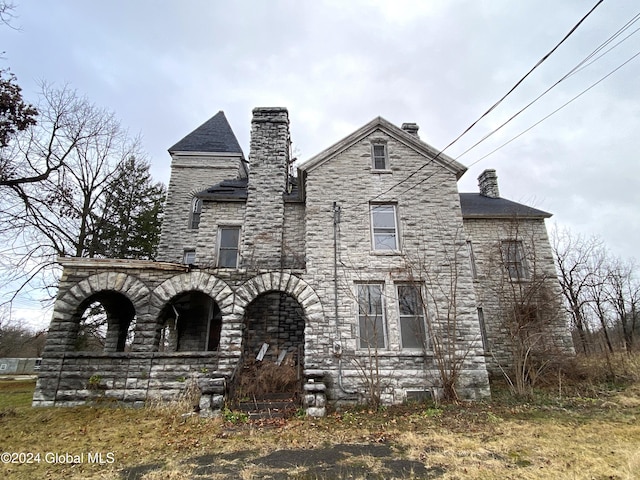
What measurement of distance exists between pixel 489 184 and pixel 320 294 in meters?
12.3

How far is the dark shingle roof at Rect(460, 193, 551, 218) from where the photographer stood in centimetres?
1473

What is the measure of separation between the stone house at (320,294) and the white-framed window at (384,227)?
0.16 ft

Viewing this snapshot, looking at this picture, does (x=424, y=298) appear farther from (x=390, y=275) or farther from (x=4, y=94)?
(x=4, y=94)

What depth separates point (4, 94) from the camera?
9.42m

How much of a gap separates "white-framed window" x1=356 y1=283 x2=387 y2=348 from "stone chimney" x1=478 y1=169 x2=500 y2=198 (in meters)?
10.4

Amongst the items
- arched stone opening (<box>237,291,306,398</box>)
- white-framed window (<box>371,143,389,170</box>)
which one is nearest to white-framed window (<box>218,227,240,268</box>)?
arched stone opening (<box>237,291,306,398</box>)

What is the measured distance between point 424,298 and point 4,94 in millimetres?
13414

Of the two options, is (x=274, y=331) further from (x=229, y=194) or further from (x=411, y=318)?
(x=229, y=194)

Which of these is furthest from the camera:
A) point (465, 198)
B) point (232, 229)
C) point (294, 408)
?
point (465, 198)

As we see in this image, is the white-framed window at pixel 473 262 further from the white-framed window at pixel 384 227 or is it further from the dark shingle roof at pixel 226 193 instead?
the dark shingle roof at pixel 226 193

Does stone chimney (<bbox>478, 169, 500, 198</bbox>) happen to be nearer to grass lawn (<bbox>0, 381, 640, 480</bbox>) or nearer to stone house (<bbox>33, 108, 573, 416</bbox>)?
stone house (<bbox>33, 108, 573, 416</bbox>)

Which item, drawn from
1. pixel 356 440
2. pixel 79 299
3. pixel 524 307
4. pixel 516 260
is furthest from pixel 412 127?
pixel 79 299

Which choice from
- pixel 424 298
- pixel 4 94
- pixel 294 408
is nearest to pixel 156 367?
pixel 294 408

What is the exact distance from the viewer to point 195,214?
15.7m
